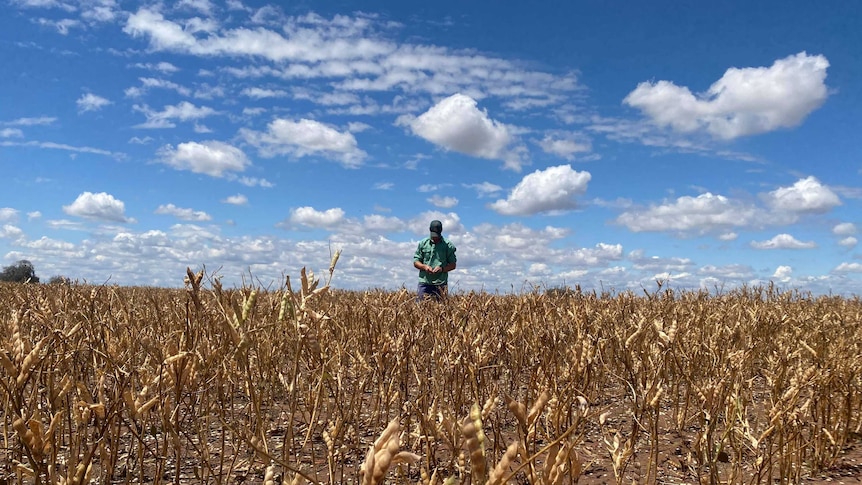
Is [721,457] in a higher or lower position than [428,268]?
lower

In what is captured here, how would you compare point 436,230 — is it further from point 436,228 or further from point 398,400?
point 398,400

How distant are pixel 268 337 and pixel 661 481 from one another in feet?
7.40

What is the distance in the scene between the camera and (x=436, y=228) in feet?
29.3

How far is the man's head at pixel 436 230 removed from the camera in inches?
350

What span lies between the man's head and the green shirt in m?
0.14

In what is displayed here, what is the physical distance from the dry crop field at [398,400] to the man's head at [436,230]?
3.92 metres

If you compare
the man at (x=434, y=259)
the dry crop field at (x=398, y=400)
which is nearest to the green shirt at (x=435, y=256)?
the man at (x=434, y=259)

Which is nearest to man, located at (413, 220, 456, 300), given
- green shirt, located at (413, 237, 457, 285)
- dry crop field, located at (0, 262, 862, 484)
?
green shirt, located at (413, 237, 457, 285)

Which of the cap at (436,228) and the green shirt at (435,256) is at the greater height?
the cap at (436,228)

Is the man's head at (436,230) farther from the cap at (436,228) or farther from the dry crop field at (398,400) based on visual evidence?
the dry crop field at (398,400)

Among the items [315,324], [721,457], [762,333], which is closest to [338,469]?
[315,324]

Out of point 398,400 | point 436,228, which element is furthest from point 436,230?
point 398,400

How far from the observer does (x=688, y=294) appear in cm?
734

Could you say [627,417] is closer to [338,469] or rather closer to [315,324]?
[338,469]
